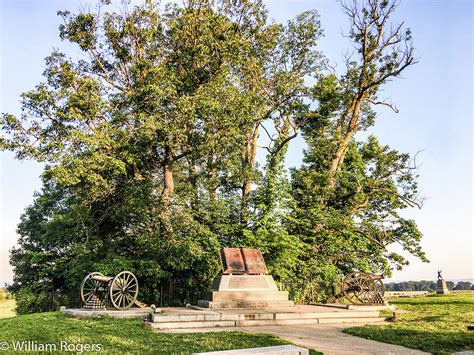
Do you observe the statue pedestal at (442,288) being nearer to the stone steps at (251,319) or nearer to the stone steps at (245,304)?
the stone steps at (251,319)

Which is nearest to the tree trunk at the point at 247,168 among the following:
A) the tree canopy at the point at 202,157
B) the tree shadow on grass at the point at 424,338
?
the tree canopy at the point at 202,157

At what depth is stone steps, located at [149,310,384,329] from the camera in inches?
408

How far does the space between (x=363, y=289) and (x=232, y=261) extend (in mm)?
5599

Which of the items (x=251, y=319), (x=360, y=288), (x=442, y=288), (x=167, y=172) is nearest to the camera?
(x=251, y=319)

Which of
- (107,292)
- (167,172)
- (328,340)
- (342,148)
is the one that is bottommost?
(328,340)

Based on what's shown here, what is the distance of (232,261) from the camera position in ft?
46.6

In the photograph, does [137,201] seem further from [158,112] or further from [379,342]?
[379,342]

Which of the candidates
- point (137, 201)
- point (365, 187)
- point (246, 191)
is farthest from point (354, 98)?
point (137, 201)

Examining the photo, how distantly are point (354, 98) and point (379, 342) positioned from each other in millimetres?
18061

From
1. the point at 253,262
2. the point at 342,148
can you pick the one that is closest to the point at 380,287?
the point at 253,262

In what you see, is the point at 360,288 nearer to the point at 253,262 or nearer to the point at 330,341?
the point at 253,262

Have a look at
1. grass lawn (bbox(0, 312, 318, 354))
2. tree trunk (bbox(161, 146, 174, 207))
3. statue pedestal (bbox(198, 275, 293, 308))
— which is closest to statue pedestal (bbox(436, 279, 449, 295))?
statue pedestal (bbox(198, 275, 293, 308))

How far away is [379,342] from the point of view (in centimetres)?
844

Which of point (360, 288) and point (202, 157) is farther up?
point (202, 157)
